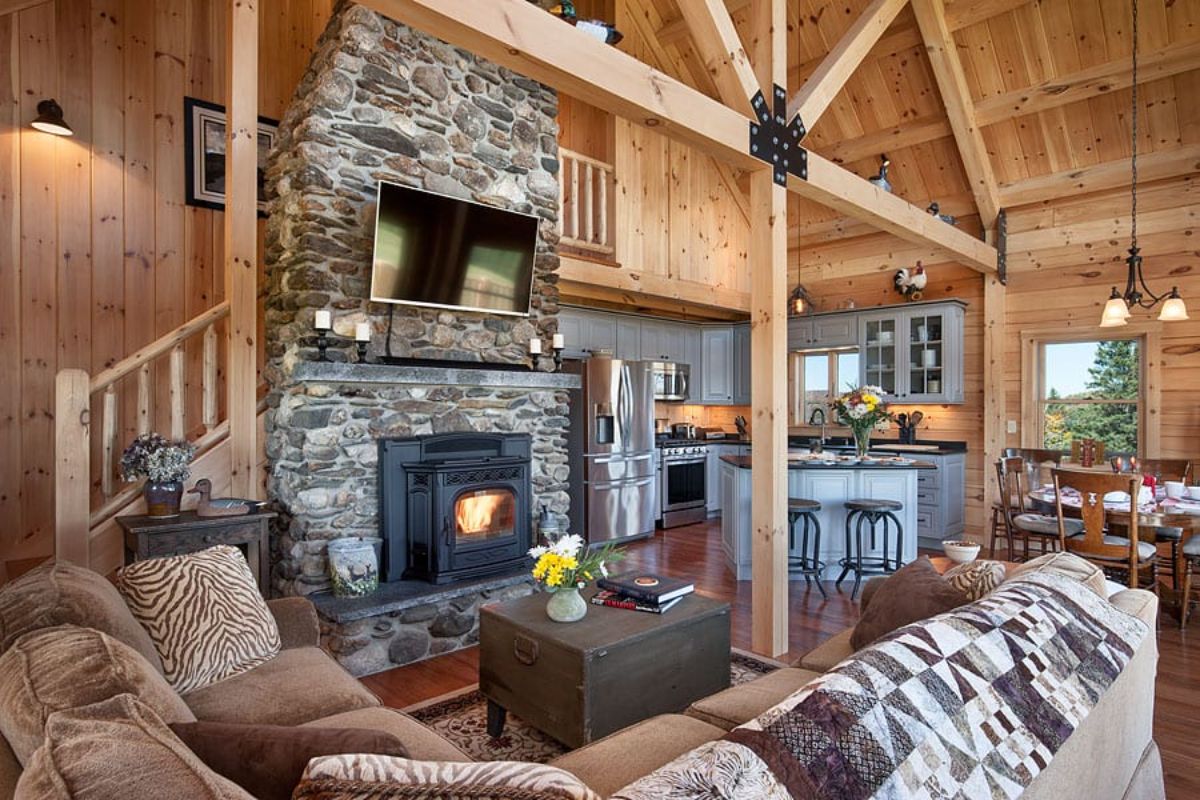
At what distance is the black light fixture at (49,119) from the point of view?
12.9ft

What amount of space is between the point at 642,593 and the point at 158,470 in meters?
2.30

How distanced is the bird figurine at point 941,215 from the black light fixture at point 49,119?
624 cm

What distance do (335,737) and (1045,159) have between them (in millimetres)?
7588

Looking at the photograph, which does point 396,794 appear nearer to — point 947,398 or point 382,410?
point 382,410

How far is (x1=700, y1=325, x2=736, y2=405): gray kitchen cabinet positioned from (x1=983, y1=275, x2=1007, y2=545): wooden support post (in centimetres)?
286

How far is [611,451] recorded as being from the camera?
6602mm

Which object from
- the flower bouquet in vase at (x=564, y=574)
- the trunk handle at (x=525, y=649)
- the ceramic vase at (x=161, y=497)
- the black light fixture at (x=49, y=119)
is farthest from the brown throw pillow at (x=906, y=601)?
the black light fixture at (x=49, y=119)

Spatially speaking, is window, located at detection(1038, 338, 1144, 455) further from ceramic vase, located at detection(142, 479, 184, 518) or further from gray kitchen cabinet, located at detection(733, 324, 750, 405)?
ceramic vase, located at detection(142, 479, 184, 518)

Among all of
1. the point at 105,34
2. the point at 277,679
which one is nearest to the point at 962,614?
the point at 277,679

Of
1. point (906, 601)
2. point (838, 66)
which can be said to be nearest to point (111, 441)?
point (906, 601)

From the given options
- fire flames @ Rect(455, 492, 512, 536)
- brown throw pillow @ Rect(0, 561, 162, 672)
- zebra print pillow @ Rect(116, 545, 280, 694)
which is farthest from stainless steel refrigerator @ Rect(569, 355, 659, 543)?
brown throw pillow @ Rect(0, 561, 162, 672)

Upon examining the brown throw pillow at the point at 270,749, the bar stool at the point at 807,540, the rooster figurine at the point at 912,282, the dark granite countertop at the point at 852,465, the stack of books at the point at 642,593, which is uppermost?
the rooster figurine at the point at 912,282

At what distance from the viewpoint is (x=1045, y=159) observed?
21.0 feet

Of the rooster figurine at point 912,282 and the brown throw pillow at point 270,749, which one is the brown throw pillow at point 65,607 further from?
the rooster figurine at point 912,282
